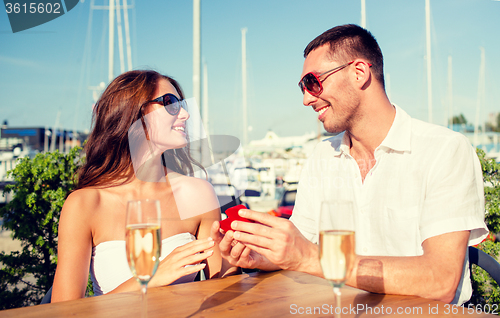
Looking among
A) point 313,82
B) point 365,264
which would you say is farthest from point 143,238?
point 313,82

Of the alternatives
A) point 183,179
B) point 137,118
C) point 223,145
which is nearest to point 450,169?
point 223,145

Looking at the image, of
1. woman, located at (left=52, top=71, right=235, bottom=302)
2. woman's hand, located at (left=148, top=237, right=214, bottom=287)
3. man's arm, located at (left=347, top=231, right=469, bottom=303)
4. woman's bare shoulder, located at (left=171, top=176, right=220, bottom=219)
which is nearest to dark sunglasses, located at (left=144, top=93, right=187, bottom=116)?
woman, located at (left=52, top=71, right=235, bottom=302)

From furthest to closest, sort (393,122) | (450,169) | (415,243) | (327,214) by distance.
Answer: (393,122) < (415,243) < (450,169) < (327,214)

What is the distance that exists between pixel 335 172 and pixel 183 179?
39.9 inches

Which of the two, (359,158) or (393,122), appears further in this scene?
(359,158)

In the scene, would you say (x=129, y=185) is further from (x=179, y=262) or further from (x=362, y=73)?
(x=362, y=73)

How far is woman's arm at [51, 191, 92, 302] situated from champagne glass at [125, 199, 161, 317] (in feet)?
3.02

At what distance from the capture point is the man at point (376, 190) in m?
1.31

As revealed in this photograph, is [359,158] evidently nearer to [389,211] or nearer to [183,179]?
[389,211]

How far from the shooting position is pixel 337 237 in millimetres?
923

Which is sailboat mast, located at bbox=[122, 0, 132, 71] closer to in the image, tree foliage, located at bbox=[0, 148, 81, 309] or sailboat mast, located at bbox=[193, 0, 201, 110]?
sailboat mast, located at bbox=[193, 0, 201, 110]

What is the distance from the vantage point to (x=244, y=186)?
7.38 ft

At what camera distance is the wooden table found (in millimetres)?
1141

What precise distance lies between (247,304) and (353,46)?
1.75 metres
